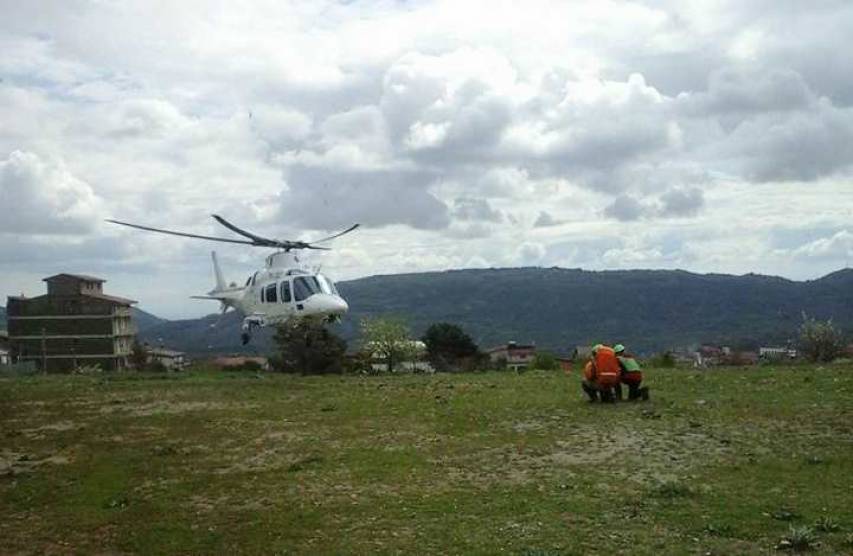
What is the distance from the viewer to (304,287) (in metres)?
40.9

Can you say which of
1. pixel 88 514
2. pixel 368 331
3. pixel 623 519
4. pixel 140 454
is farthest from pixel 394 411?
pixel 368 331

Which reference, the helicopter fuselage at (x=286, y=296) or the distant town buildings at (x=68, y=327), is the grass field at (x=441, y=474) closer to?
the helicopter fuselage at (x=286, y=296)

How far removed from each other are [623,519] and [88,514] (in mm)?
7643

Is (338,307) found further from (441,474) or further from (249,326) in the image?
(441,474)

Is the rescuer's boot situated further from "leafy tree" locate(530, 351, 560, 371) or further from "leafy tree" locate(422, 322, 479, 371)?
"leafy tree" locate(422, 322, 479, 371)

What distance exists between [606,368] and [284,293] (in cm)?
2282

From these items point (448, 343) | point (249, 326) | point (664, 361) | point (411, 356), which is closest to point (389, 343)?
point (411, 356)

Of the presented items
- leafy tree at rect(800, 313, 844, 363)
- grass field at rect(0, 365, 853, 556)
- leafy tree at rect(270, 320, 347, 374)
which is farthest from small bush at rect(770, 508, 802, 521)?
leafy tree at rect(270, 320, 347, 374)

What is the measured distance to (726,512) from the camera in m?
11.2

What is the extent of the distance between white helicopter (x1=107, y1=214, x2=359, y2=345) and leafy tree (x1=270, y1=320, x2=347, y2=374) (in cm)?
325

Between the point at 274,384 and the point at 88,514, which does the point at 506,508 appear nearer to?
the point at 88,514

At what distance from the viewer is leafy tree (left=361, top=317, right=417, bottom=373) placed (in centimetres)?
5994

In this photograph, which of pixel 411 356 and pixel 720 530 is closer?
pixel 720 530

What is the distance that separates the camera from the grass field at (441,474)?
10.8 meters
